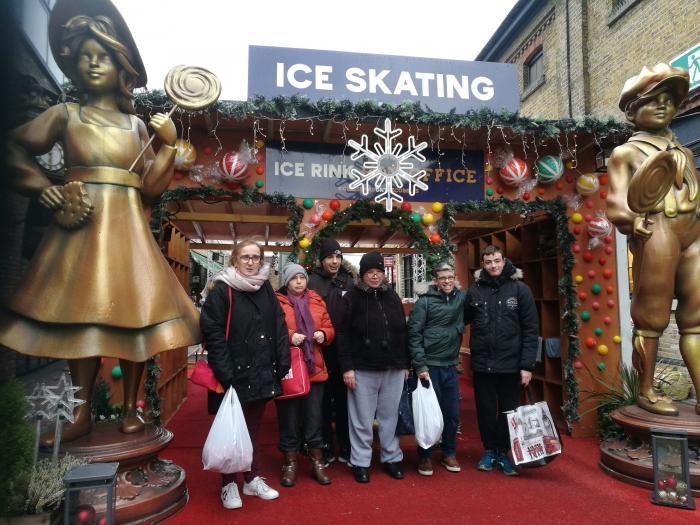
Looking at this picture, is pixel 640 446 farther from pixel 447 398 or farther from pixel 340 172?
pixel 340 172

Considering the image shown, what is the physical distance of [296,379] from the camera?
343 cm

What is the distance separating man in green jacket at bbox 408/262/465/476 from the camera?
3799 millimetres

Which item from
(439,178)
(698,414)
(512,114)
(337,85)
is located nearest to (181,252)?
(337,85)

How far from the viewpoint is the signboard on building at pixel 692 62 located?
22.9ft

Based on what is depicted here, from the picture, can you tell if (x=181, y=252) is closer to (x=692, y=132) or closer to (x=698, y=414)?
(x=698, y=414)

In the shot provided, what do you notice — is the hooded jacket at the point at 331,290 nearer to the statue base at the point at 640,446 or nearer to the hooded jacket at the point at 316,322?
the hooded jacket at the point at 316,322

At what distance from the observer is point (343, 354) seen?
142 inches

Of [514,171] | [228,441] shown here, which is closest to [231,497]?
[228,441]

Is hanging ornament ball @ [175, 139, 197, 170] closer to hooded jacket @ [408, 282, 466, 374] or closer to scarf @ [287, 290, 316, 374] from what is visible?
scarf @ [287, 290, 316, 374]

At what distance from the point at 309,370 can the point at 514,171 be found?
120 inches

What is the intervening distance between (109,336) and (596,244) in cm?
466

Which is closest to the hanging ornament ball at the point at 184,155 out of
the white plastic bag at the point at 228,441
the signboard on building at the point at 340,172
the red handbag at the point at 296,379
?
the signboard on building at the point at 340,172

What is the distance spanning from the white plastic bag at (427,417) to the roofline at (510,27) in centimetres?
1140

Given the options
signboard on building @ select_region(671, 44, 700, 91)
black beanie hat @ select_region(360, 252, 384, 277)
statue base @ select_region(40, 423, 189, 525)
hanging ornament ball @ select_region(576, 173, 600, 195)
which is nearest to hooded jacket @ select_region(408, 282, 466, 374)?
black beanie hat @ select_region(360, 252, 384, 277)
